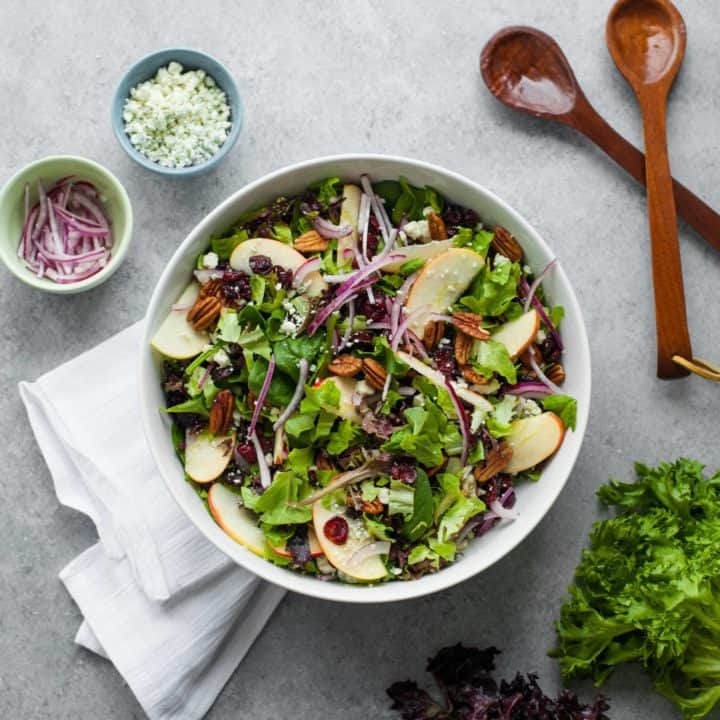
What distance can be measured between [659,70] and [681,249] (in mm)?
542

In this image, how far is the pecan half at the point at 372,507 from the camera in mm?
2529

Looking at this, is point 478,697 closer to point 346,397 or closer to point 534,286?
point 346,397

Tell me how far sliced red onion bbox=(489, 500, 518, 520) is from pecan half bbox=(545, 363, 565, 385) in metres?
A: 0.36

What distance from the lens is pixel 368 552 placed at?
256 centimetres

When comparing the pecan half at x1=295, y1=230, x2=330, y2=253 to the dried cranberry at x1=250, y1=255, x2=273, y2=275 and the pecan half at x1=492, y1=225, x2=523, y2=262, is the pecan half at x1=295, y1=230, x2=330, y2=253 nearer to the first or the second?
the dried cranberry at x1=250, y1=255, x2=273, y2=275

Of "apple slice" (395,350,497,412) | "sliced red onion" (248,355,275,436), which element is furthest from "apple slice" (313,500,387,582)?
"apple slice" (395,350,497,412)

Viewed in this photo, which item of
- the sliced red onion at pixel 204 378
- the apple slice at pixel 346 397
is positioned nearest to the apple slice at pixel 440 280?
the apple slice at pixel 346 397

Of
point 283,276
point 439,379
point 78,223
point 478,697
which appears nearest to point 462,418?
point 439,379

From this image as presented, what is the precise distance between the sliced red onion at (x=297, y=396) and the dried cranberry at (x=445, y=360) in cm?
34

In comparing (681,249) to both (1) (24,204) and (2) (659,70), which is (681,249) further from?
(1) (24,204)

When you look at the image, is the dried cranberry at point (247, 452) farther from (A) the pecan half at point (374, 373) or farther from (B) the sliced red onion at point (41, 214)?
(B) the sliced red onion at point (41, 214)

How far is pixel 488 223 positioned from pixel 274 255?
583mm

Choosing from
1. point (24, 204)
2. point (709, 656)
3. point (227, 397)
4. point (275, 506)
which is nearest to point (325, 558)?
point (275, 506)

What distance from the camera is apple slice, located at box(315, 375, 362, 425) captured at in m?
2.54
